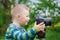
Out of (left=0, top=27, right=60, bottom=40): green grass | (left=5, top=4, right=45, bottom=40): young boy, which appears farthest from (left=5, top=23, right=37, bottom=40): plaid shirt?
(left=0, top=27, right=60, bottom=40): green grass

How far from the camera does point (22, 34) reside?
1.63 meters

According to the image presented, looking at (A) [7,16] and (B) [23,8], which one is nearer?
(B) [23,8]

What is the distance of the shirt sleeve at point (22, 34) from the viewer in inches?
61.9

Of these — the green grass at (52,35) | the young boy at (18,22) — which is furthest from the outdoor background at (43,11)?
the young boy at (18,22)

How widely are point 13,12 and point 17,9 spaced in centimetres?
4

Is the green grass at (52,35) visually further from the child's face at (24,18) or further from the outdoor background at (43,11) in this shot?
the child's face at (24,18)

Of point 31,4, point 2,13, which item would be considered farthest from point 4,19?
point 31,4

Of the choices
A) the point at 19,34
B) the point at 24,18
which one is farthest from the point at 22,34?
the point at 24,18

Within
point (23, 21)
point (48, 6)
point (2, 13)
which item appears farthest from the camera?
point (2, 13)

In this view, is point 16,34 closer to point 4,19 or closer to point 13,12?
point 13,12

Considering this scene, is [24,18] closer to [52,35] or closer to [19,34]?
[19,34]

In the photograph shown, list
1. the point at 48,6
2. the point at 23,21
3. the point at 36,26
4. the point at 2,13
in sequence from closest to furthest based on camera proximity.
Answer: the point at 36,26
the point at 23,21
the point at 48,6
the point at 2,13

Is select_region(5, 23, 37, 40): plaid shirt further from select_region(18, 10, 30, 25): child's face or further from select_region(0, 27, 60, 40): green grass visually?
select_region(0, 27, 60, 40): green grass

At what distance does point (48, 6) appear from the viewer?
5.46 metres
